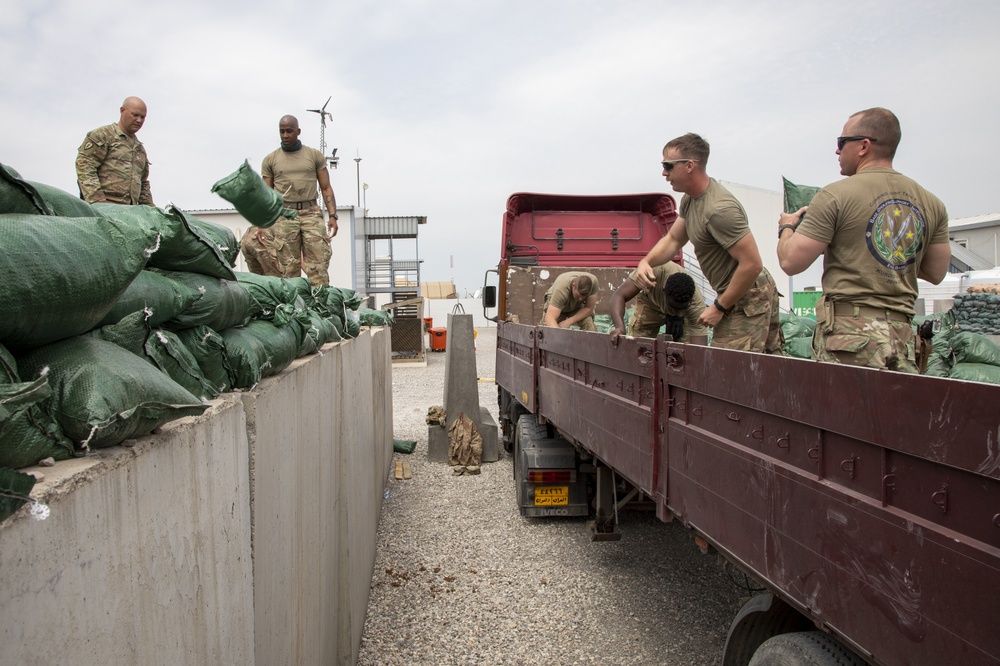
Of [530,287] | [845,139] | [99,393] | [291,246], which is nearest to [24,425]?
[99,393]

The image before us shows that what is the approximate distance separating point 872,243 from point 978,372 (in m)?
1.98

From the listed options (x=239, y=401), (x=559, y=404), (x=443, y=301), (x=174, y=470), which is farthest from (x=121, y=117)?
(x=443, y=301)

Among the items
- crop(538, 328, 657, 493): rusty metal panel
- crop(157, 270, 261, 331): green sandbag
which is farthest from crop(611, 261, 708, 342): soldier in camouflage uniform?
crop(157, 270, 261, 331): green sandbag

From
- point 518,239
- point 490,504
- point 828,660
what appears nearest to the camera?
point 828,660

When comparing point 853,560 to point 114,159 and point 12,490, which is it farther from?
point 114,159

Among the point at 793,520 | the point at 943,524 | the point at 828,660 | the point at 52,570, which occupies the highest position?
the point at 52,570

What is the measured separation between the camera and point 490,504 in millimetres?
6648

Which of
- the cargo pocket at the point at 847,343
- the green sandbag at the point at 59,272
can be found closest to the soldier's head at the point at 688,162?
the cargo pocket at the point at 847,343

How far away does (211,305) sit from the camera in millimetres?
1978

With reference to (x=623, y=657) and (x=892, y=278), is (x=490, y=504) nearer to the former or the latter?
(x=623, y=657)

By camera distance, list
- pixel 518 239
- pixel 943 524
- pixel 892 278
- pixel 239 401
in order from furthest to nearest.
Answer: pixel 518 239 < pixel 892 278 < pixel 239 401 < pixel 943 524

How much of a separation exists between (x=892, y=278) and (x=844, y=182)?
439 millimetres

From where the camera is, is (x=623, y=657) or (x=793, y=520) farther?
(x=623, y=657)

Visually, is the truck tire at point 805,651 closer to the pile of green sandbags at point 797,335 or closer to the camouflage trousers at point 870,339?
the camouflage trousers at point 870,339
